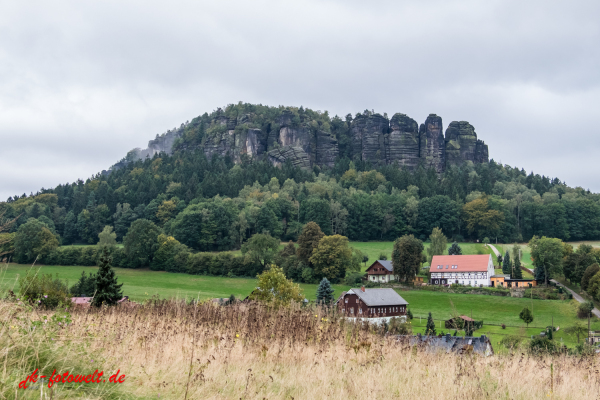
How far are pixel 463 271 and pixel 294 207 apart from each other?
43743 millimetres

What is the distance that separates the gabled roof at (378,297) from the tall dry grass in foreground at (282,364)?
1338 inches

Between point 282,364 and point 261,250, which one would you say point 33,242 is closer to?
point 261,250

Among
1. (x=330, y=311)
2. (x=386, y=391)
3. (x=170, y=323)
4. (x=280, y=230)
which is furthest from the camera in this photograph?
(x=280, y=230)

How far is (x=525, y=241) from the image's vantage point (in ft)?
305

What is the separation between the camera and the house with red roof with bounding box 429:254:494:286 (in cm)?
5750

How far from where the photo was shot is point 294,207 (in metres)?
95.1

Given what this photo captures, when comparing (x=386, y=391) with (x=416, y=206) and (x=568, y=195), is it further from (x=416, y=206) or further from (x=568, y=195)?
(x=568, y=195)

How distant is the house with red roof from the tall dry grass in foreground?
53.2m

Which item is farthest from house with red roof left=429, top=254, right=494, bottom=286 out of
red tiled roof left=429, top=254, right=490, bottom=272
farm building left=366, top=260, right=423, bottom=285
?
farm building left=366, top=260, right=423, bottom=285

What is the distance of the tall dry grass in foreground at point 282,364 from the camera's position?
15.6 ft

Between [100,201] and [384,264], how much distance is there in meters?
74.8

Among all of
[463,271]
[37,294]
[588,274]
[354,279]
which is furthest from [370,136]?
[37,294]

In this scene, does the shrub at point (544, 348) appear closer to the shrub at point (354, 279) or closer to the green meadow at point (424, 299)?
the green meadow at point (424, 299)

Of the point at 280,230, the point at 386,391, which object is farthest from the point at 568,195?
the point at 386,391
